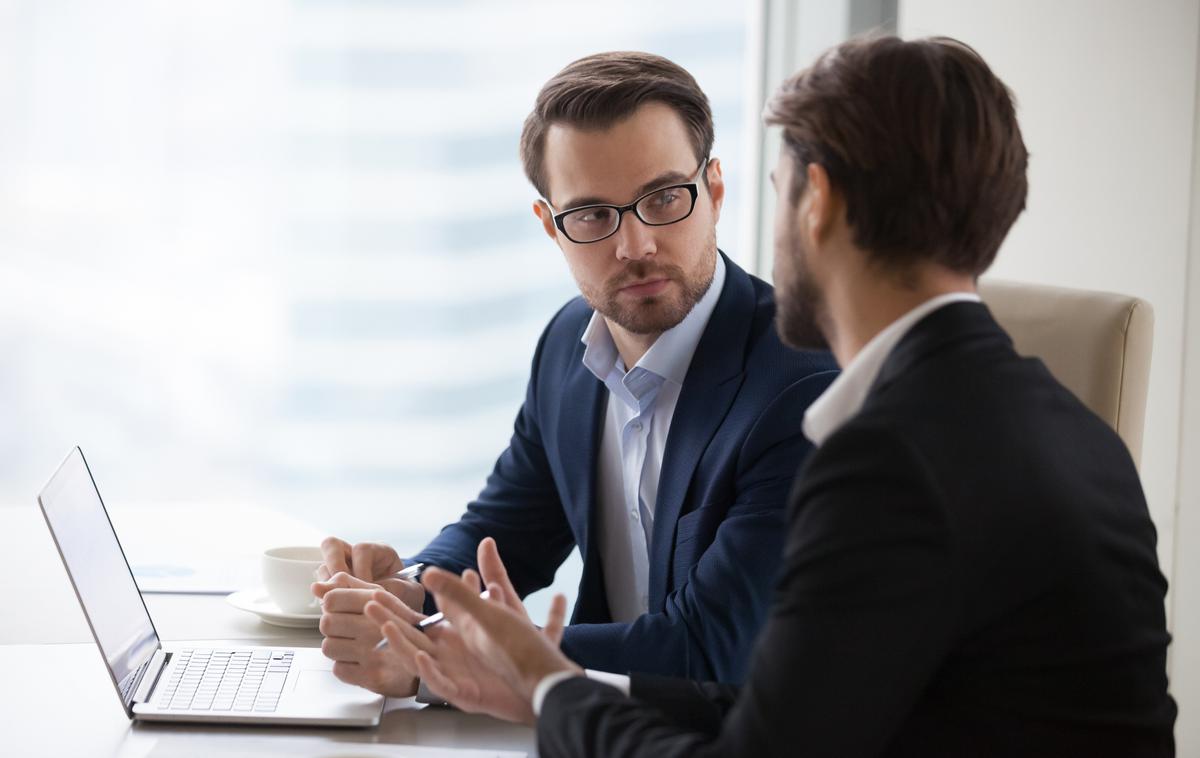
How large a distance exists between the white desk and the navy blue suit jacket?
0.27 m

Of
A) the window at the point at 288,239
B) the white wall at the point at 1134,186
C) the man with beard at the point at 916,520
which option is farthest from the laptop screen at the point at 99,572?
the window at the point at 288,239

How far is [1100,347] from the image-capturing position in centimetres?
146

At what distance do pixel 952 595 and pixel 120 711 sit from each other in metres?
0.86

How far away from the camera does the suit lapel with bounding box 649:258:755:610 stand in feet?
5.24

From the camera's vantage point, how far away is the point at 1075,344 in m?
1.49

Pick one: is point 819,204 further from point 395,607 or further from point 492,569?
point 395,607

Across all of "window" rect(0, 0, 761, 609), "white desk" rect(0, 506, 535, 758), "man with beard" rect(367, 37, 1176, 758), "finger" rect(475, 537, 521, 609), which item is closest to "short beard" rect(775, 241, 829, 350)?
"man with beard" rect(367, 37, 1176, 758)

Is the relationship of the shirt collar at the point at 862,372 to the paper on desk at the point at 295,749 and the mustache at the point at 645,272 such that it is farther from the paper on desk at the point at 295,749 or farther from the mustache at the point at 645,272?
the mustache at the point at 645,272

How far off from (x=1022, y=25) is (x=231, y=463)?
2.39 meters

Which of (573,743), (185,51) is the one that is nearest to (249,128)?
(185,51)

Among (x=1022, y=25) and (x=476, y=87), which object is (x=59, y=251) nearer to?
(x=476, y=87)

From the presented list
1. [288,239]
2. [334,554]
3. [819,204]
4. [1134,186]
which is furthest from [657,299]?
[288,239]

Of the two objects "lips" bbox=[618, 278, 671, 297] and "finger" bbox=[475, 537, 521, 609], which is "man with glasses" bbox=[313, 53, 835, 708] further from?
"finger" bbox=[475, 537, 521, 609]

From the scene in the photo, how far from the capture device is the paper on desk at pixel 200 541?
1.71 m
